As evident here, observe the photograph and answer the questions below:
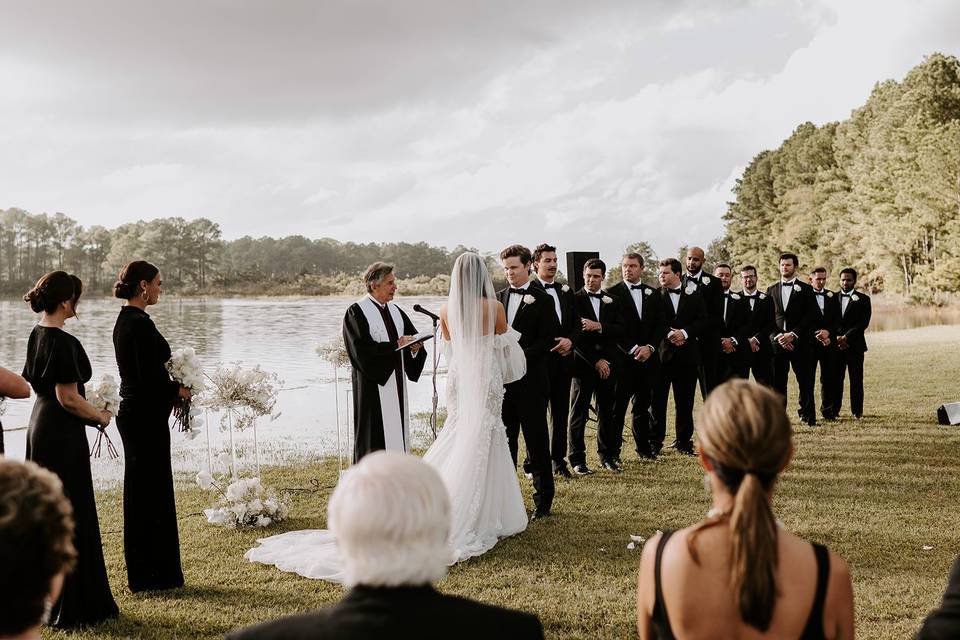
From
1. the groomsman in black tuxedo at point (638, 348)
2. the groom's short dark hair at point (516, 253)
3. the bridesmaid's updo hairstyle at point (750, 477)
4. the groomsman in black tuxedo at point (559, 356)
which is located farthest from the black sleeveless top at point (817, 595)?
the groomsman in black tuxedo at point (638, 348)

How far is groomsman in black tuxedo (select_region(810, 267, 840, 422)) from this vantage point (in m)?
12.0

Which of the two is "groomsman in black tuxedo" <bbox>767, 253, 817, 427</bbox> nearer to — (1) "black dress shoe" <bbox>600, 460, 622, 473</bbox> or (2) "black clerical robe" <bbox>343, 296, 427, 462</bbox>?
(1) "black dress shoe" <bbox>600, 460, 622, 473</bbox>

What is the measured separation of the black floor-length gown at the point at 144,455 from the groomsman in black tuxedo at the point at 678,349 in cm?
610

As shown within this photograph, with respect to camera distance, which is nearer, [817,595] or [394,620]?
[394,620]

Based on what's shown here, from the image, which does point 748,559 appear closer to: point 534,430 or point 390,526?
point 390,526

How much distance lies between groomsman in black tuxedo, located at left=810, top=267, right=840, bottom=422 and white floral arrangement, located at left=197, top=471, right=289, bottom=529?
27.6 feet

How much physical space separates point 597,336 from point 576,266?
144cm

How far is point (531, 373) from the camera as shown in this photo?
23.9 feet

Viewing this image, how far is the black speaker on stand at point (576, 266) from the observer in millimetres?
10281

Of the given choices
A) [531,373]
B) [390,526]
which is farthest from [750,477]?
[531,373]

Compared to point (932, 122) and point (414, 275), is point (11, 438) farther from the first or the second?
point (932, 122)

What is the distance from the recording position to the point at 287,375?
28.6 meters

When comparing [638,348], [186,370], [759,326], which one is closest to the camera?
[186,370]

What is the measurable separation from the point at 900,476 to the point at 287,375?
A: 75.9 feet
